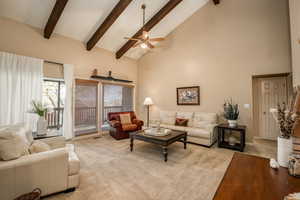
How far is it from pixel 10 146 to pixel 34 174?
45 centimetres

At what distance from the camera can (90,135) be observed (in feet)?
15.8

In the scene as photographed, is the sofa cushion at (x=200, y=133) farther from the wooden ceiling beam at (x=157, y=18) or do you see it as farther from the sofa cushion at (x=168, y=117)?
the wooden ceiling beam at (x=157, y=18)

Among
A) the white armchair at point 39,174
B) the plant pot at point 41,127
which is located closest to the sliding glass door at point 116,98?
the plant pot at point 41,127

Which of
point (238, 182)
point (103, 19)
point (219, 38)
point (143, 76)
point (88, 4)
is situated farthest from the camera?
point (143, 76)

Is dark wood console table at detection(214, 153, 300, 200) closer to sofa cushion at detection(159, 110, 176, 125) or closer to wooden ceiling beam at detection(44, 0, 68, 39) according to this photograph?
sofa cushion at detection(159, 110, 176, 125)

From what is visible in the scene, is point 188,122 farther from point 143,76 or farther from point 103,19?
point 103,19

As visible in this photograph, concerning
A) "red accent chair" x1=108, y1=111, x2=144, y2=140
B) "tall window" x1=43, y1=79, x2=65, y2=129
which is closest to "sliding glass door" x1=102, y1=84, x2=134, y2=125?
"red accent chair" x1=108, y1=111, x2=144, y2=140

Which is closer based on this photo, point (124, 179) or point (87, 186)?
point (87, 186)

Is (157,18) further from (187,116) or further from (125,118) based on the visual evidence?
(125,118)

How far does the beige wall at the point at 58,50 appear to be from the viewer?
11.0ft

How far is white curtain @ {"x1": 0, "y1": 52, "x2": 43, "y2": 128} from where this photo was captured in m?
3.17

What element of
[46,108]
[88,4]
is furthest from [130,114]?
[88,4]

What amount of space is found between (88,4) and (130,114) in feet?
12.2

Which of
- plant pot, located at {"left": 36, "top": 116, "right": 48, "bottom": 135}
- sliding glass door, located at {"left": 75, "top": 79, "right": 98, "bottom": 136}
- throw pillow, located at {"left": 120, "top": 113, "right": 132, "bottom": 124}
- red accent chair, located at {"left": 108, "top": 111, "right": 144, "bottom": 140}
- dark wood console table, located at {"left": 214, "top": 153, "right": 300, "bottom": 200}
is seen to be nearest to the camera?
dark wood console table, located at {"left": 214, "top": 153, "right": 300, "bottom": 200}
